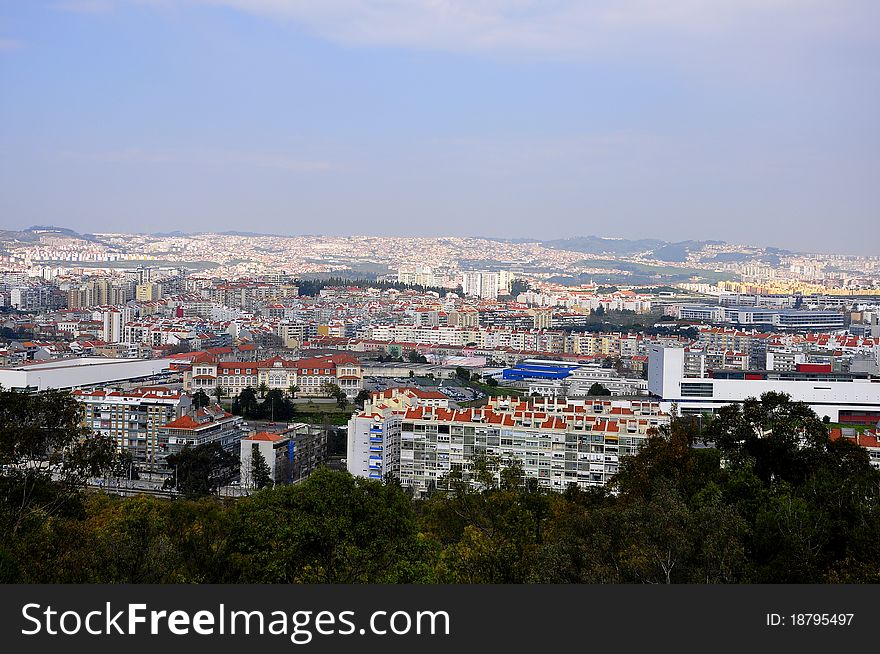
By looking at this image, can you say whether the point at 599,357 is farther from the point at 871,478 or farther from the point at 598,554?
the point at 598,554

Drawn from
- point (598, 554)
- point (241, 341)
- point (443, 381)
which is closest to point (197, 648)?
point (598, 554)

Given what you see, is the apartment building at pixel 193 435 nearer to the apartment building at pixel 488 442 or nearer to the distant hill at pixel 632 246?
the apartment building at pixel 488 442

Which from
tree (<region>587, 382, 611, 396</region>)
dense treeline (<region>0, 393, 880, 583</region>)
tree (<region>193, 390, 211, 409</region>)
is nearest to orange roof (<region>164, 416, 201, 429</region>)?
tree (<region>193, 390, 211, 409</region>)

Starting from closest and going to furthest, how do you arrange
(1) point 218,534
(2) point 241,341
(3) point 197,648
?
(3) point 197,648 → (1) point 218,534 → (2) point 241,341

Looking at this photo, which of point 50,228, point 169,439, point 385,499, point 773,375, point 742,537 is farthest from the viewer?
point 50,228

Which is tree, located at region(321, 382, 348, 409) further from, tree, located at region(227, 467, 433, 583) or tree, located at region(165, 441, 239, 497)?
tree, located at region(227, 467, 433, 583)

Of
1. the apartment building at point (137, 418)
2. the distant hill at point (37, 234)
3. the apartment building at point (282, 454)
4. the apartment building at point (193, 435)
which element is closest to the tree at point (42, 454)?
the apartment building at point (282, 454)
